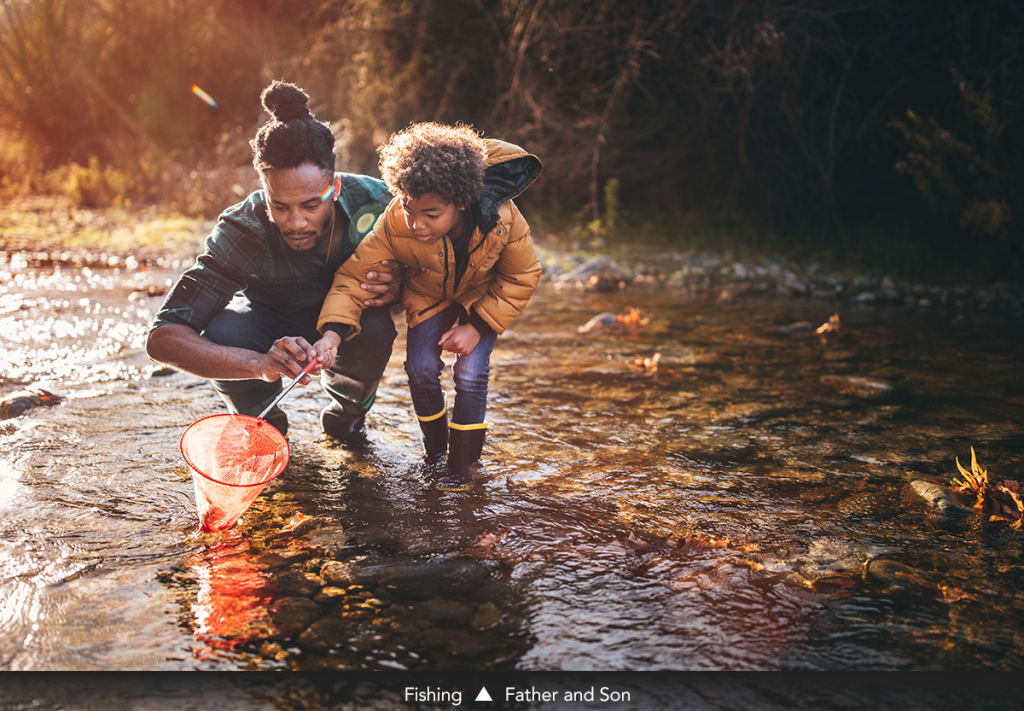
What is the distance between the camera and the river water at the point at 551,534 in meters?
1.84

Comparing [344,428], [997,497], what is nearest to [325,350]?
[344,428]

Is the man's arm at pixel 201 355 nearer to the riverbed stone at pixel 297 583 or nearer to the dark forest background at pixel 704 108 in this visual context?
the riverbed stone at pixel 297 583

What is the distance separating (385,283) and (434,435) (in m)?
0.63

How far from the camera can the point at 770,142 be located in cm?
781

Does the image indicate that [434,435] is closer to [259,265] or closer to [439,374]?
[439,374]

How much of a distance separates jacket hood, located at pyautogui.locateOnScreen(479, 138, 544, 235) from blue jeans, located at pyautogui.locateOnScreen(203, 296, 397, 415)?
71cm

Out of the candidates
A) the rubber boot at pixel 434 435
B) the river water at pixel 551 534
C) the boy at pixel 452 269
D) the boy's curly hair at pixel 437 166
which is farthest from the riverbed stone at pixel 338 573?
the boy's curly hair at pixel 437 166

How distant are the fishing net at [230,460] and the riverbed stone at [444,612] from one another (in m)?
0.63

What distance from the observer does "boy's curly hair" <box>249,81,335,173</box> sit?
8.73 feet

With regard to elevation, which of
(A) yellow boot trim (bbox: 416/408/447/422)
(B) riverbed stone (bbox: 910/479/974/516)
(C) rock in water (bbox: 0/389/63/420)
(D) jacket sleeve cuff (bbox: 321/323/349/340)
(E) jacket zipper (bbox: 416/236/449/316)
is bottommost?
(B) riverbed stone (bbox: 910/479/974/516)

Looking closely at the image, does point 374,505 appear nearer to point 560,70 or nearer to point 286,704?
point 286,704

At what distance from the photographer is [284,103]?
9.12 feet

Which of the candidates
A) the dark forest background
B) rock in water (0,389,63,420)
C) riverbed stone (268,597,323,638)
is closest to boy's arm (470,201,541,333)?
riverbed stone (268,597,323,638)

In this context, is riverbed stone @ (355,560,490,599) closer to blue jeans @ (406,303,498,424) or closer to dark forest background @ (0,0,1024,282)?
blue jeans @ (406,303,498,424)
